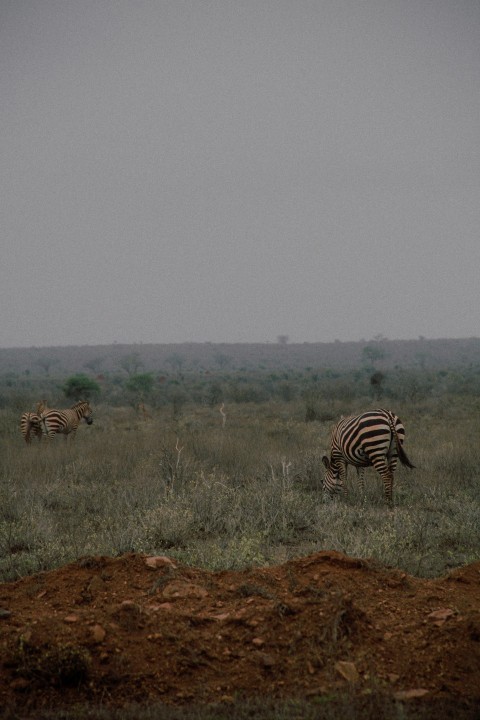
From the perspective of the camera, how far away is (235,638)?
3.92m

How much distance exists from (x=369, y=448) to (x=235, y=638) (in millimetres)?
5188

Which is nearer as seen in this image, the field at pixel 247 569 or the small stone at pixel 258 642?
the field at pixel 247 569

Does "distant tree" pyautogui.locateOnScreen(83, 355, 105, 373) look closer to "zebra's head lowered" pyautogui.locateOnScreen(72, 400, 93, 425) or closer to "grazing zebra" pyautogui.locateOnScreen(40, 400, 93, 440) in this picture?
"zebra's head lowered" pyautogui.locateOnScreen(72, 400, 93, 425)

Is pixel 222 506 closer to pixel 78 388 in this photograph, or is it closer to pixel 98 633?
pixel 98 633

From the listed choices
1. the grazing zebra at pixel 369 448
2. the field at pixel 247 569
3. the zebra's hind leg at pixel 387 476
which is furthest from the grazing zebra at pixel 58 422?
the zebra's hind leg at pixel 387 476

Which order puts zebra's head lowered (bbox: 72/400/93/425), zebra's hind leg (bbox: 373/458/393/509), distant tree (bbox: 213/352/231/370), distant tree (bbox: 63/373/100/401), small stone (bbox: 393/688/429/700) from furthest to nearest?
distant tree (bbox: 213/352/231/370) < distant tree (bbox: 63/373/100/401) < zebra's head lowered (bbox: 72/400/93/425) < zebra's hind leg (bbox: 373/458/393/509) < small stone (bbox: 393/688/429/700)

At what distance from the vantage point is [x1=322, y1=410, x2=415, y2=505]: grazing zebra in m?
8.60

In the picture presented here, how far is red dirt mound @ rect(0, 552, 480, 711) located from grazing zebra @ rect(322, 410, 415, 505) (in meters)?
3.74

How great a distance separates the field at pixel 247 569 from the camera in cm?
347

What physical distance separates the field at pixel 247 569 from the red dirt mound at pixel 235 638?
0.04 feet

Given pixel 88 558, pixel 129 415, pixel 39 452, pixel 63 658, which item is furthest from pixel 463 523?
pixel 129 415

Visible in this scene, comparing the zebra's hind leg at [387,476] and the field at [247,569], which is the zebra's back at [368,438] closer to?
the zebra's hind leg at [387,476]

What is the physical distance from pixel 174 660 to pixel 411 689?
1523 mm

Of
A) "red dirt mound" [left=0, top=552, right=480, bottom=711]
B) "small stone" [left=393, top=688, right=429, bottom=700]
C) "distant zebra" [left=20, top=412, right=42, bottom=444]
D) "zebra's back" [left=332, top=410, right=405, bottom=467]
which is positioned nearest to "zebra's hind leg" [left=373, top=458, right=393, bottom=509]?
"zebra's back" [left=332, top=410, right=405, bottom=467]
